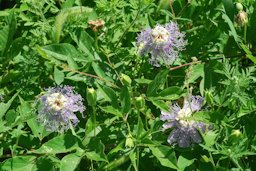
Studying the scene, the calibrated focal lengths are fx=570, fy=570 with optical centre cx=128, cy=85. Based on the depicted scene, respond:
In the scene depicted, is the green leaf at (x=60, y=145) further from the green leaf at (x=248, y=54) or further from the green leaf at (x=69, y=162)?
the green leaf at (x=248, y=54)

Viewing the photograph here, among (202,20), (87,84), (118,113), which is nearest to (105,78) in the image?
(87,84)

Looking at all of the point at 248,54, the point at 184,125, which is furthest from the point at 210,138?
the point at 248,54

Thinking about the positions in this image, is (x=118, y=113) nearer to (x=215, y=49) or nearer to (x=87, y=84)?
(x=87, y=84)

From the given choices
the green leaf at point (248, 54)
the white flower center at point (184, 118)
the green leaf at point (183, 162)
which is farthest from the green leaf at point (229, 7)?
the green leaf at point (183, 162)

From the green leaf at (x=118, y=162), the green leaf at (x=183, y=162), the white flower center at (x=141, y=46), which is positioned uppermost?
the white flower center at (x=141, y=46)

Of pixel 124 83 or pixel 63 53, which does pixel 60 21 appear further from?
pixel 124 83

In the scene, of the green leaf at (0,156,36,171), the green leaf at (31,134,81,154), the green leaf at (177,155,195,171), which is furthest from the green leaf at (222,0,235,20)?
the green leaf at (0,156,36,171)
